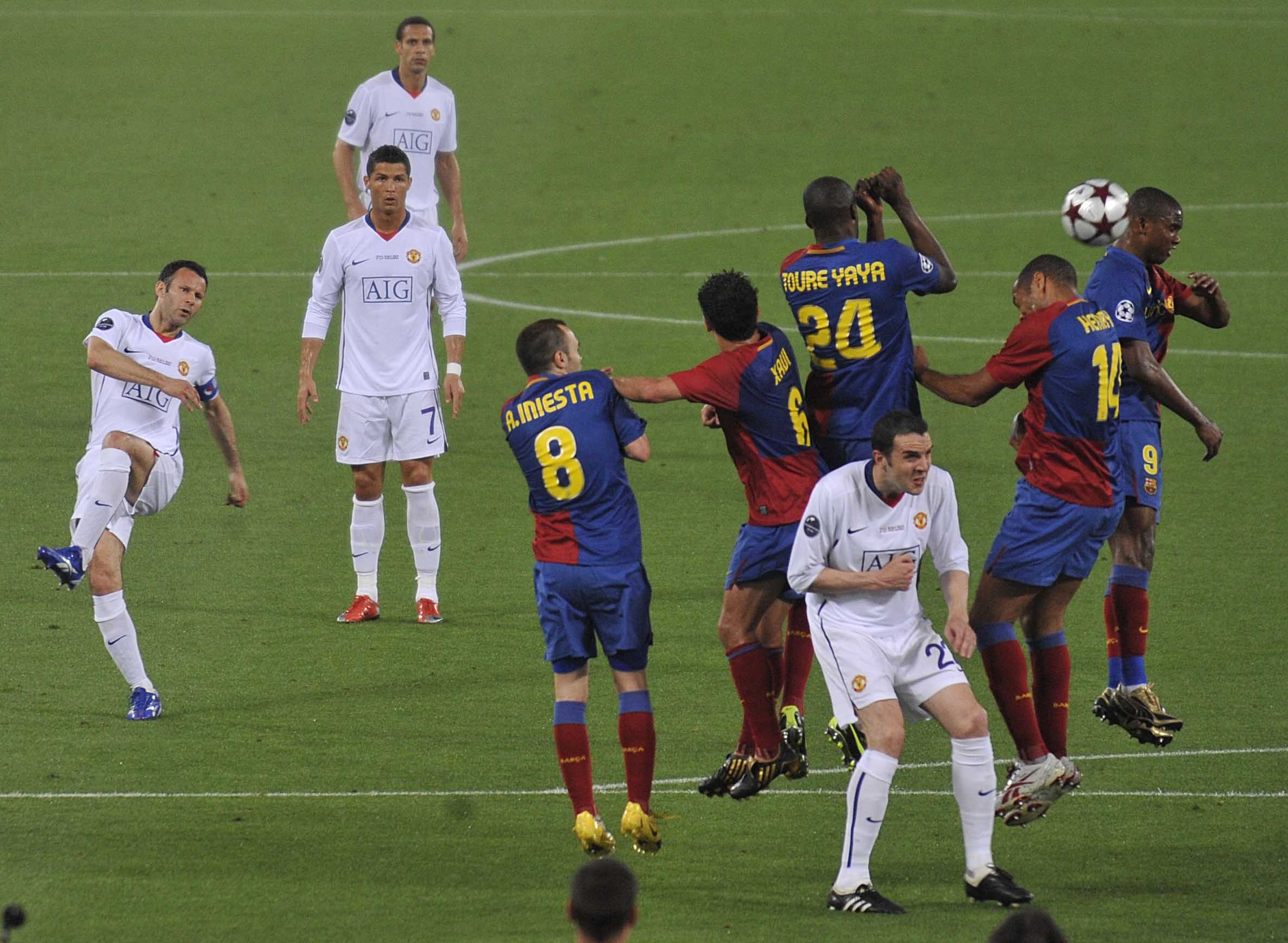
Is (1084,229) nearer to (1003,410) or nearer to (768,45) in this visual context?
(1003,410)

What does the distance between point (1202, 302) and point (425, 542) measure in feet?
13.9

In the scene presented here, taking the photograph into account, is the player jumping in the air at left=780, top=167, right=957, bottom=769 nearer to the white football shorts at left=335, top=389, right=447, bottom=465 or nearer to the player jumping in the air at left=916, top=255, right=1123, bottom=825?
the player jumping in the air at left=916, top=255, right=1123, bottom=825

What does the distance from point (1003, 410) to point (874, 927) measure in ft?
29.3

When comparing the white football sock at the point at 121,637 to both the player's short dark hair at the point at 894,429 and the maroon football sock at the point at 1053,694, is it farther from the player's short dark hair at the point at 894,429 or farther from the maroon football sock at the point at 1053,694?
the maroon football sock at the point at 1053,694

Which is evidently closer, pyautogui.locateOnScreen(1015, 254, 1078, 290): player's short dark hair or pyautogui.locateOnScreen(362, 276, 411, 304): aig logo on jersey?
pyautogui.locateOnScreen(1015, 254, 1078, 290): player's short dark hair

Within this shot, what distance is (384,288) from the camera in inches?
404

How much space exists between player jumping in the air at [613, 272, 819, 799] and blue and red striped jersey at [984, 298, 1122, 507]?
883 millimetres

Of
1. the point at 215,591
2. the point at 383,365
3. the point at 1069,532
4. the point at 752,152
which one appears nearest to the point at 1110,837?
the point at 1069,532

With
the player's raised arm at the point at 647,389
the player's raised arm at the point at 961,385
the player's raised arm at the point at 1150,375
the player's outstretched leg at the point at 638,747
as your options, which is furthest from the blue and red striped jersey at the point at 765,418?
the player's raised arm at the point at 1150,375

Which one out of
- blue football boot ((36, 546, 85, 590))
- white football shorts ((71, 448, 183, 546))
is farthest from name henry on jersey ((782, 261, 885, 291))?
blue football boot ((36, 546, 85, 590))

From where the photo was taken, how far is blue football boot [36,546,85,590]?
8578 mm

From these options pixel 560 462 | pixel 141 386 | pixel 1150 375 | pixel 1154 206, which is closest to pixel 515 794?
pixel 560 462

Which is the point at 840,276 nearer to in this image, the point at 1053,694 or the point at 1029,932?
the point at 1053,694

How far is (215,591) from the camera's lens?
10.8m
